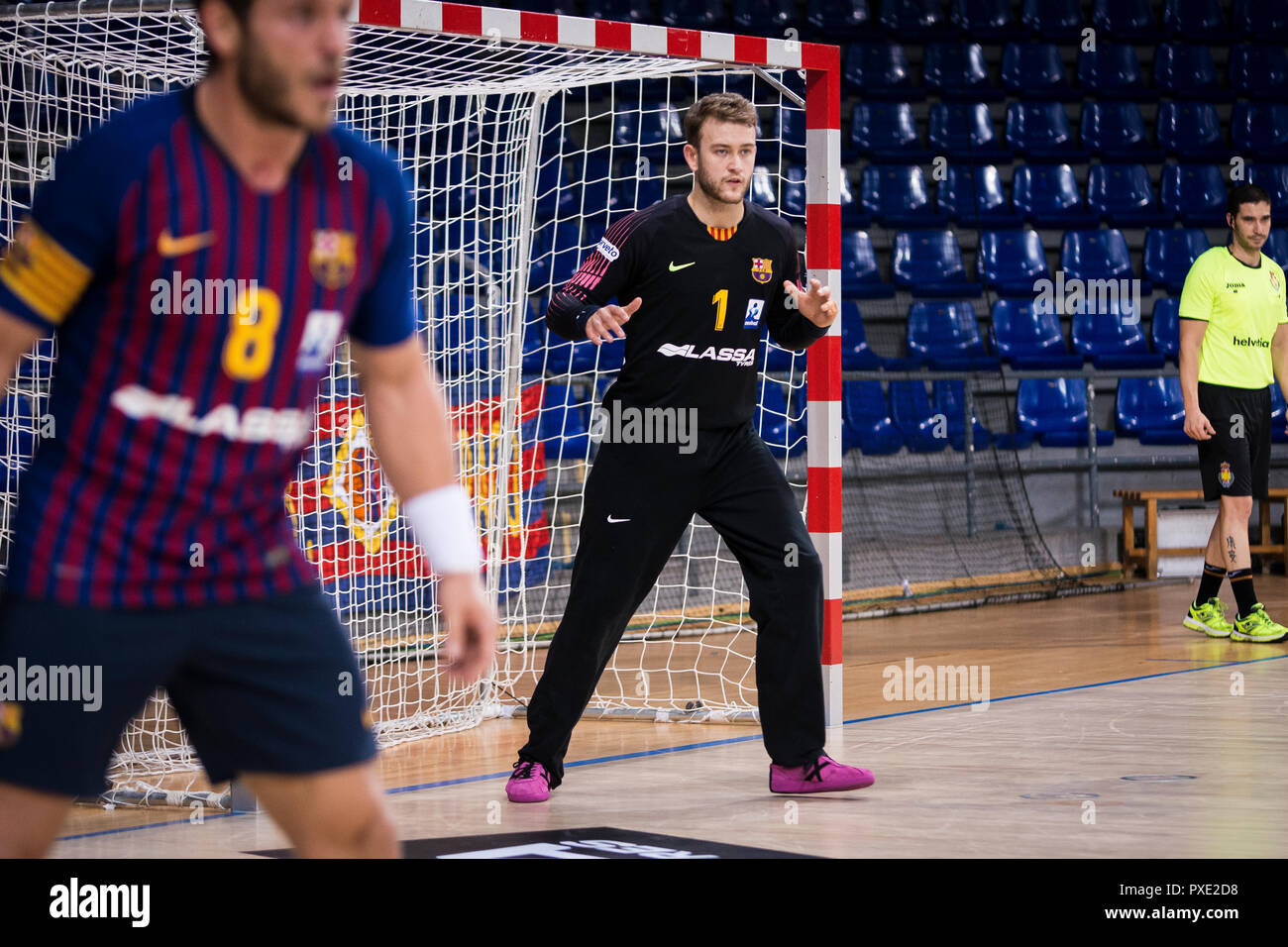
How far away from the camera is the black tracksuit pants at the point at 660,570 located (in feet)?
17.2

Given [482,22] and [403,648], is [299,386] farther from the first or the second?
[403,648]

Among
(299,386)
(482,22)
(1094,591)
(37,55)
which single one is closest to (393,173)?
(299,386)

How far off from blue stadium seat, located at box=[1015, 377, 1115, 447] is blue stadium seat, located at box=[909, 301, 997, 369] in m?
0.49

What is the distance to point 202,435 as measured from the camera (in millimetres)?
2258

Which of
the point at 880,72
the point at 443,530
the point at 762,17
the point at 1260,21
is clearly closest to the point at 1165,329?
the point at 880,72

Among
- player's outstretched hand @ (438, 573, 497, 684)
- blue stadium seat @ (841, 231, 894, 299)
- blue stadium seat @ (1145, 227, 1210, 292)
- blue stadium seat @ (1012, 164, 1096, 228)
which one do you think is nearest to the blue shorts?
player's outstretched hand @ (438, 573, 497, 684)

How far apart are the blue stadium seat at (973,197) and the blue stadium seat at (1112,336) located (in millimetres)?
1077

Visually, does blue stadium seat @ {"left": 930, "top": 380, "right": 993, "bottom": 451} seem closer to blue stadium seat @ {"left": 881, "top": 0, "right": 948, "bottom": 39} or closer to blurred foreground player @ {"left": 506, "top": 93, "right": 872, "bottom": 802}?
blue stadium seat @ {"left": 881, "top": 0, "right": 948, "bottom": 39}

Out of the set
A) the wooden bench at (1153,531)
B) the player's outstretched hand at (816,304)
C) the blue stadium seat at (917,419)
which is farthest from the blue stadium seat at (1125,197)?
the player's outstretched hand at (816,304)

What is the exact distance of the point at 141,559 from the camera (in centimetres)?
224

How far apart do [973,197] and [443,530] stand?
41.0 ft

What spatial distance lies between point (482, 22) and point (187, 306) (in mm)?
3687

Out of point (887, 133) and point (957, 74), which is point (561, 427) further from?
point (957, 74)
